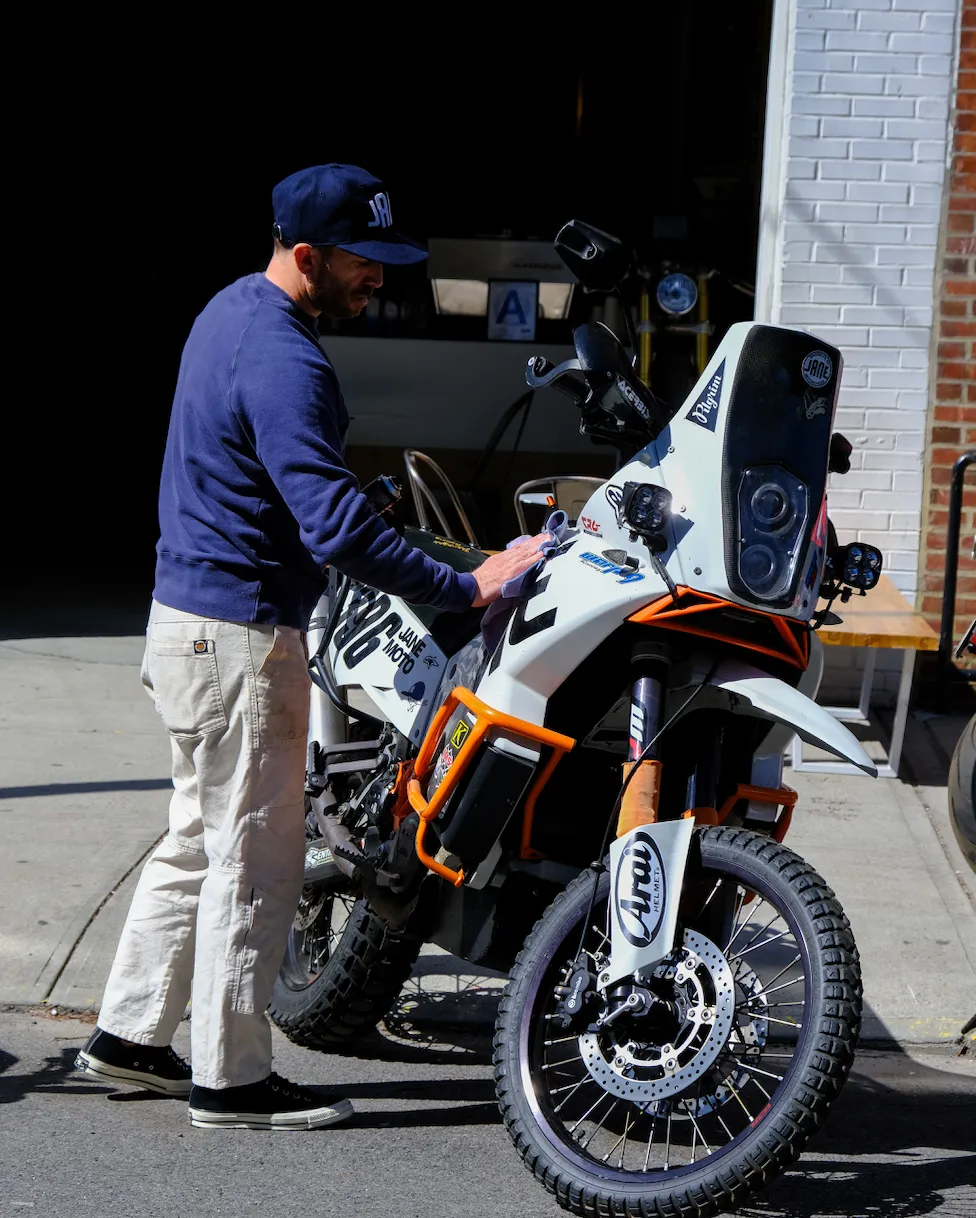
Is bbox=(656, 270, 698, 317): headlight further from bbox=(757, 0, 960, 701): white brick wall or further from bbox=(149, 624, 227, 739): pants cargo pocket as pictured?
bbox=(149, 624, 227, 739): pants cargo pocket

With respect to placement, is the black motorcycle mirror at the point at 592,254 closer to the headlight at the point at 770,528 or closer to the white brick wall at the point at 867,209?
the headlight at the point at 770,528

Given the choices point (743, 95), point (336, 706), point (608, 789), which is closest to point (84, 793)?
point (336, 706)

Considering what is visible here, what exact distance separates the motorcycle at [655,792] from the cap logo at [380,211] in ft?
1.38

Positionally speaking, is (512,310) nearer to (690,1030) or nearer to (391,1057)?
(391,1057)

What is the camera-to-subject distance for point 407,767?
351 cm

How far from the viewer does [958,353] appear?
253 inches

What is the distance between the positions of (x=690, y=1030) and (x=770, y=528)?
925mm

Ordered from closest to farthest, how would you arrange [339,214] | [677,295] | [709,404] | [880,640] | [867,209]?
[709,404] → [339,214] → [880,640] → [867,209] → [677,295]

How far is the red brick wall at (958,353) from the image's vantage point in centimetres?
632

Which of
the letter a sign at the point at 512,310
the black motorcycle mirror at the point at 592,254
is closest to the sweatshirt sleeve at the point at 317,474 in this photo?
the black motorcycle mirror at the point at 592,254

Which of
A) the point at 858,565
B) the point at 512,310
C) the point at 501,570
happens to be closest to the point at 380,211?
the point at 501,570

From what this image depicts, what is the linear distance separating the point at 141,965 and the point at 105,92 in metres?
13.7

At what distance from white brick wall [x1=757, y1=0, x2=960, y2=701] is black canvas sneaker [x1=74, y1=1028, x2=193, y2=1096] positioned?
3.87 meters

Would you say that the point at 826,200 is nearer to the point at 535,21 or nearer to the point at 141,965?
the point at 141,965
